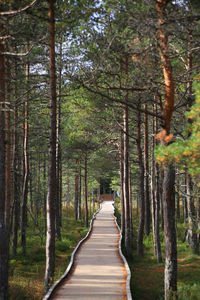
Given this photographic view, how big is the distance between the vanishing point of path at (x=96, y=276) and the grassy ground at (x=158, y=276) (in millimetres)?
733

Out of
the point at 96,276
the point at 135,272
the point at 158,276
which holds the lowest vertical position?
the point at 158,276

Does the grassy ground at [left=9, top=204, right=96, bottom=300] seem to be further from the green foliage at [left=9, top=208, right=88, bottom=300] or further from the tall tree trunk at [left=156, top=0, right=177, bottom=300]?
the tall tree trunk at [left=156, top=0, right=177, bottom=300]

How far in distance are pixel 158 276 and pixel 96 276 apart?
13.6ft

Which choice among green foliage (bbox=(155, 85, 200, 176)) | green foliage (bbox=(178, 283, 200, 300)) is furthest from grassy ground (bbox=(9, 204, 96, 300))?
green foliage (bbox=(155, 85, 200, 176))

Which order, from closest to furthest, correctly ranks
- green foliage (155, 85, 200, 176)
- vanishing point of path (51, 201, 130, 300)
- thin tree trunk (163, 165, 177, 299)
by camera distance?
1. green foliage (155, 85, 200, 176)
2. vanishing point of path (51, 201, 130, 300)
3. thin tree trunk (163, 165, 177, 299)

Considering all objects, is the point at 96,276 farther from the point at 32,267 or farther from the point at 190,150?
the point at 190,150

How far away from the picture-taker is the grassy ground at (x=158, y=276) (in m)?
10.1

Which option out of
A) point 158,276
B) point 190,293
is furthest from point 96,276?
point 158,276

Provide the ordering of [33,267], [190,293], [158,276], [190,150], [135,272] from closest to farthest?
[190,150] → [190,293] → [158,276] → [135,272] → [33,267]

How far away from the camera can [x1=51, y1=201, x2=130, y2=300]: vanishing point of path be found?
27.8 feet

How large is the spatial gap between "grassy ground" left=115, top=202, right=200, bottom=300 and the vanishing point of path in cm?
73

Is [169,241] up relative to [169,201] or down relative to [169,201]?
down

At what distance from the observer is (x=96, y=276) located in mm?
10469

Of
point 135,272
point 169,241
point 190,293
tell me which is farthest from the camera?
point 135,272
